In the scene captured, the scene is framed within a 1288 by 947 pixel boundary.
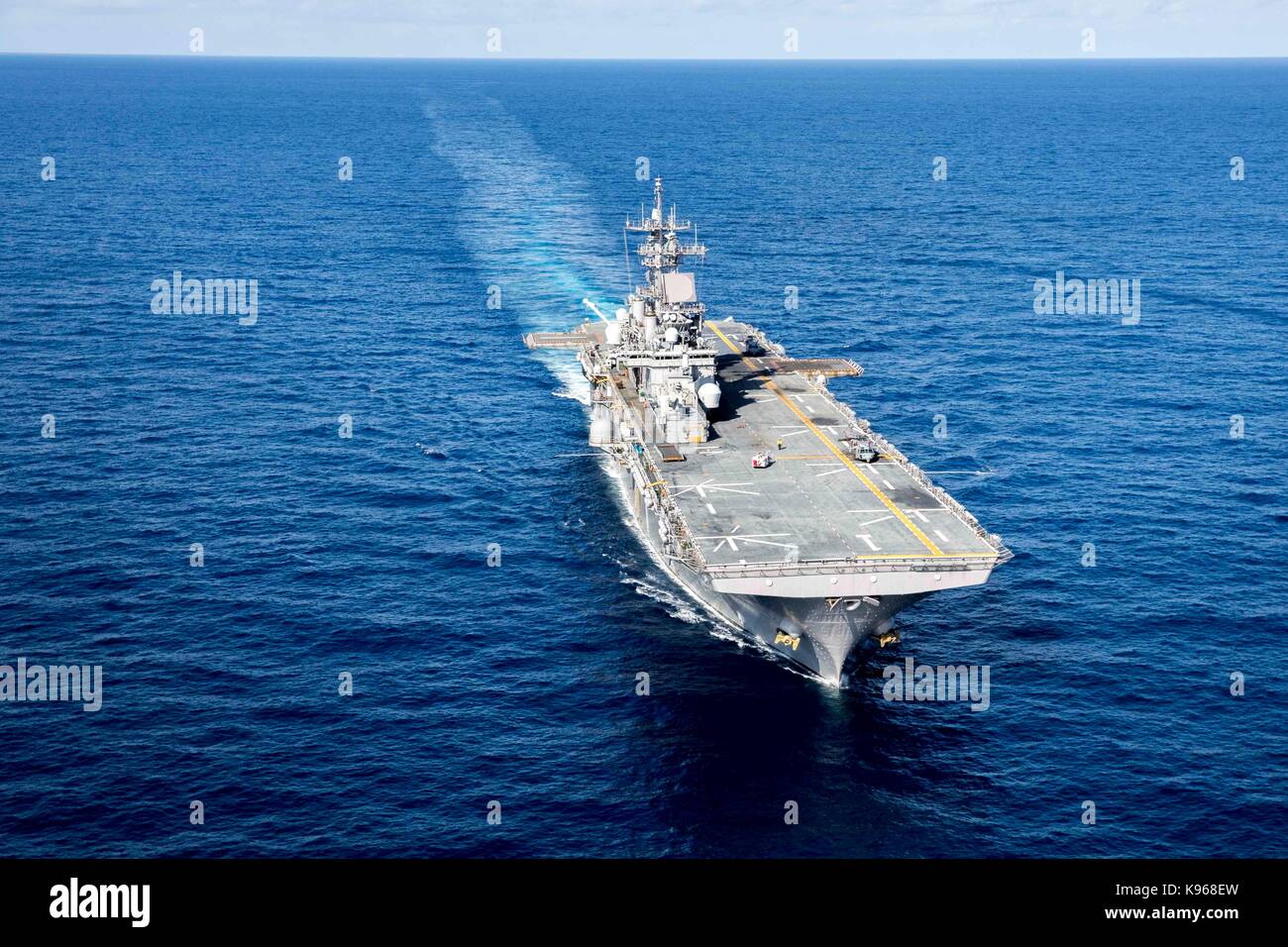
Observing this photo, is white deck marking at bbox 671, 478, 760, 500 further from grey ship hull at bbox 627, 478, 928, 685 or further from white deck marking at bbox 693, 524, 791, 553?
grey ship hull at bbox 627, 478, 928, 685

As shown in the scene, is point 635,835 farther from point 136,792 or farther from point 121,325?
point 121,325

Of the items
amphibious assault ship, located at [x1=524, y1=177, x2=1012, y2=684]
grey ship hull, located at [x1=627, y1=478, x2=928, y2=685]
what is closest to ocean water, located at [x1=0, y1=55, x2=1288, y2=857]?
grey ship hull, located at [x1=627, y1=478, x2=928, y2=685]

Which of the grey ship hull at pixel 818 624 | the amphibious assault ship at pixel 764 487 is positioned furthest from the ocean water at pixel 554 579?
the amphibious assault ship at pixel 764 487

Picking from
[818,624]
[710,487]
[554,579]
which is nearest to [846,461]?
[710,487]

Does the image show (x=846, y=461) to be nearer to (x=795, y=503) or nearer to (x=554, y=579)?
(x=795, y=503)

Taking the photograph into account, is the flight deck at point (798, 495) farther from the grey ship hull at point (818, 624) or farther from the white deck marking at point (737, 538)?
the grey ship hull at point (818, 624)

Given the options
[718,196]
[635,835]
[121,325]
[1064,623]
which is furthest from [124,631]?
[718,196]

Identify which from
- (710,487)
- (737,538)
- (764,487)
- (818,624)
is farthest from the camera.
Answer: (710,487)
